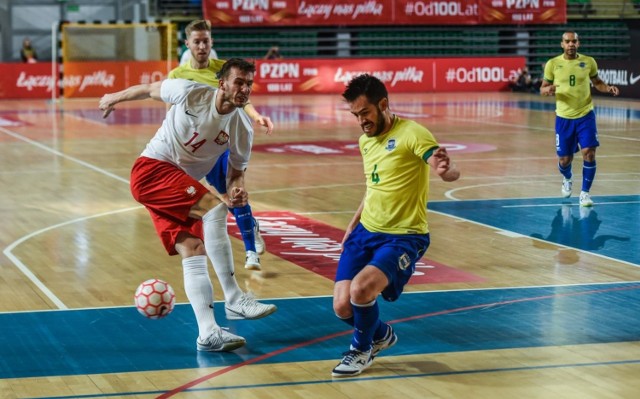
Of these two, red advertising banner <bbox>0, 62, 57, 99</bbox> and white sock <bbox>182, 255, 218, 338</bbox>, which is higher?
red advertising banner <bbox>0, 62, 57, 99</bbox>

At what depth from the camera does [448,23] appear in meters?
43.2

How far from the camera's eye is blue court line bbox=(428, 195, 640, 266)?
476 inches

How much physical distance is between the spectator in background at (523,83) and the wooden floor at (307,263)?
576 inches

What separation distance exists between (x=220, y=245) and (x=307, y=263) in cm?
277

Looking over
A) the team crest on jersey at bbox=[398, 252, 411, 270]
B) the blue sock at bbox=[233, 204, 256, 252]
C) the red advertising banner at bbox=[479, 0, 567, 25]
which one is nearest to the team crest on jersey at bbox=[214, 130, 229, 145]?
the team crest on jersey at bbox=[398, 252, 411, 270]

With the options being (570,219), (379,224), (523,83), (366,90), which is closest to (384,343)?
(379,224)

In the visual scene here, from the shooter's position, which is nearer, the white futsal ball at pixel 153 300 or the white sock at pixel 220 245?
the white futsal ball at pixel 153 300

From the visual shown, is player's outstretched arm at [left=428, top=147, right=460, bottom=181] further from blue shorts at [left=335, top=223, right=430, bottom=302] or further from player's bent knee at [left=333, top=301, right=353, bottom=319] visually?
player's bent knee at [left=333, top=301, right=353, bottom=319]

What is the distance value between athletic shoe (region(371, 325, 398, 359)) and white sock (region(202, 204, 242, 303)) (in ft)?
4.55

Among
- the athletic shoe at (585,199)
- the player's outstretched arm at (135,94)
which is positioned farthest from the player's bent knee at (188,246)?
the athletic shoe at (585,199)

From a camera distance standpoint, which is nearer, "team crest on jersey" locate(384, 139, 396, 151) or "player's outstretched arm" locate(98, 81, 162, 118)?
"team crest on jersey" locate(384, 139, 396, 151)

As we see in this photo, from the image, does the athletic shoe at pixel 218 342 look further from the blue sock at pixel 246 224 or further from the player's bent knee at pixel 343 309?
the blue sock at pixel 246 224

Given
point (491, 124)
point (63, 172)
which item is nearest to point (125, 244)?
point (63, 172)

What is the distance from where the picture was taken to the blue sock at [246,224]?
35.4 feet
